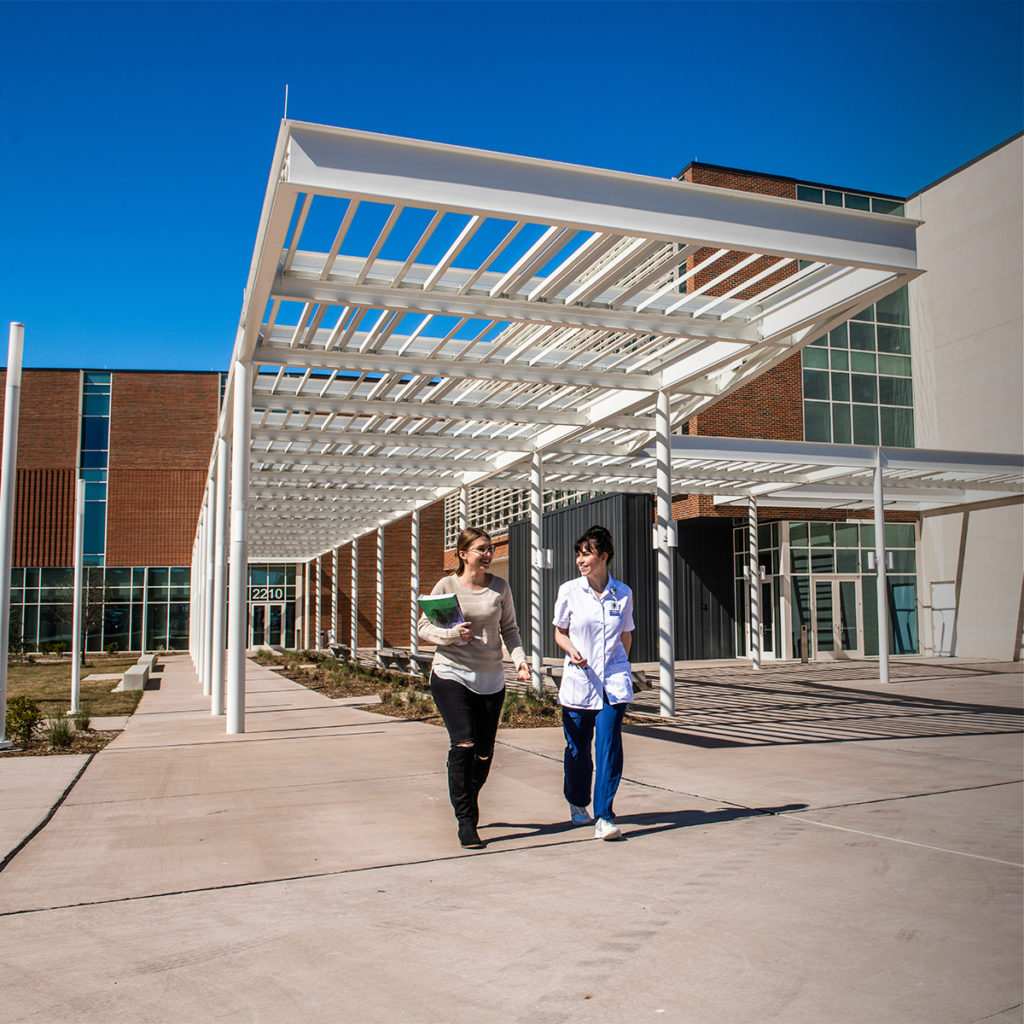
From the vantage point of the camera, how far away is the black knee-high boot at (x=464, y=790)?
5.30 metres

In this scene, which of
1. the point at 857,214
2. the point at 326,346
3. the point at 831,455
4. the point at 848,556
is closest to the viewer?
the point at 857,214

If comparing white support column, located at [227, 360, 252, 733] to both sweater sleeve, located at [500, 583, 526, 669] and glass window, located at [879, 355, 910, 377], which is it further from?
glass window, located at [879, 355, 910, 377]

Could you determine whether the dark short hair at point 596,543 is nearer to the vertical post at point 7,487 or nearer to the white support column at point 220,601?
the vertical post at point 7,487

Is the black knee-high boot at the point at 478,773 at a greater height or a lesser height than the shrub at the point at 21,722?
greater

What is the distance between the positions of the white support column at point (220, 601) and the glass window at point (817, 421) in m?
19.0

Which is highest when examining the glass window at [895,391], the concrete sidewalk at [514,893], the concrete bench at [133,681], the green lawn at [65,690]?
the glass window at [895,391]

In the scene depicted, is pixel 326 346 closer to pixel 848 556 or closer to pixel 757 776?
pixel 757 776

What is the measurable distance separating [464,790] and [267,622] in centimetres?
4162

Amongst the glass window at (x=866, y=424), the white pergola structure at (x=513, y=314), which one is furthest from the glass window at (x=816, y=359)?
the white pergola structure at (x=513, y=314)

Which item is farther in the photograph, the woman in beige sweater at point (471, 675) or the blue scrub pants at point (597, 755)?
the blue scrub pants at point (597, 755)

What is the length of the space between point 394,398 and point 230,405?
2.24 meters

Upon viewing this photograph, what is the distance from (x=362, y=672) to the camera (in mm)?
21578

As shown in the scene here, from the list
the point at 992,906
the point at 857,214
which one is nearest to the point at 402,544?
the point at 857,214

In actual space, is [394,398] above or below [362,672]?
above
